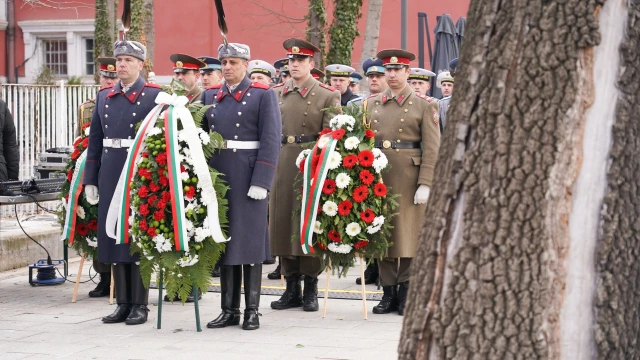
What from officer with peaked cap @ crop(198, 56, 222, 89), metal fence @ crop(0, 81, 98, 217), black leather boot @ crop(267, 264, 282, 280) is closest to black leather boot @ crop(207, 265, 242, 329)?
black leather boot @ crop(267, 264, 282, 280)

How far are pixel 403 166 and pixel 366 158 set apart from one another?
470mm

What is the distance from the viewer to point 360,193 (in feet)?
27.1

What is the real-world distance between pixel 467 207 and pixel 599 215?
1.33 ft

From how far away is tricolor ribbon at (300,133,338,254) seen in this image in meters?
8.26

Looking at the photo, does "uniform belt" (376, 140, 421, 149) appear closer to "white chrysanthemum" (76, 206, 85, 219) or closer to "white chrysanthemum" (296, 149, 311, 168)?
"white chrysanthemum" (296, 149, 311, 168)

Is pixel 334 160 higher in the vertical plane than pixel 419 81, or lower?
lower

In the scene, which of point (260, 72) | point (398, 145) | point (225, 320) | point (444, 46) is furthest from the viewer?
point (444, 46)

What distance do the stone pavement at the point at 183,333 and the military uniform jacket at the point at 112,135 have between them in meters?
0.61

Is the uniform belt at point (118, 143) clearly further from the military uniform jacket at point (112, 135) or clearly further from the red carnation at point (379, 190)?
the red carnation at point (379, 190)

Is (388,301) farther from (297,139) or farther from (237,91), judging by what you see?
(237,91)

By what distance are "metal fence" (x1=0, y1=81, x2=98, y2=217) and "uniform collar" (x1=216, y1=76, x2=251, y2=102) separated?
5993mm

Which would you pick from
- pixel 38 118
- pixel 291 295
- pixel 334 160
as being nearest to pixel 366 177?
pixel 334 160

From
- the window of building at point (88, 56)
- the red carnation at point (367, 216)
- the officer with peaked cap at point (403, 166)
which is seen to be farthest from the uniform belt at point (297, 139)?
the window of building at point (88, 56)

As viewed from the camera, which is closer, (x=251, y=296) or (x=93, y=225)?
(x=251, y=296)
